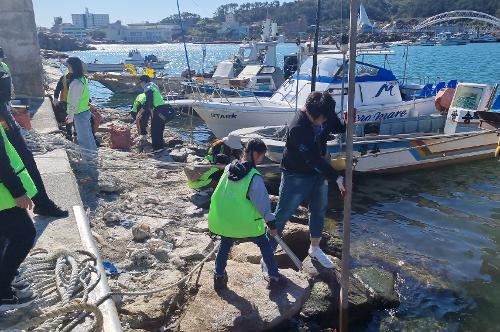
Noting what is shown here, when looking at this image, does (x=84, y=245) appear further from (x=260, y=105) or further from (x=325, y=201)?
(x=260, y=105)

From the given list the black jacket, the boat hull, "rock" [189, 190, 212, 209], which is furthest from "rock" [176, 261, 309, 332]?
the boat hull

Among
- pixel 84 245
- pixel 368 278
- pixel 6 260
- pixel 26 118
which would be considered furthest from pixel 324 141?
pixel 26 118

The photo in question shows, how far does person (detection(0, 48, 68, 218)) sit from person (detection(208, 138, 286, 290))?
6.58 ft

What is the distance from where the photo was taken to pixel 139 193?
7832 millimetres

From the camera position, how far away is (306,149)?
4785 millimetres

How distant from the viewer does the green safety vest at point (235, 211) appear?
13.9ft

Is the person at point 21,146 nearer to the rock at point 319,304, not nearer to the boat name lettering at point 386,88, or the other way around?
the rock at point 319,304

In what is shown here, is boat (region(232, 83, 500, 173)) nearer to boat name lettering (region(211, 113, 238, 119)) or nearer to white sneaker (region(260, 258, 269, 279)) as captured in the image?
boat name lettering (region(211, 113, 238, 119))

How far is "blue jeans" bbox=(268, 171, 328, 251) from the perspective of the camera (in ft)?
16.5

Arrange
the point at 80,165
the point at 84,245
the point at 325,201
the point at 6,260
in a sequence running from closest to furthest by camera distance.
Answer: the point at 6,260
the point at 84,245
the point at 325,201
the point at 80,165

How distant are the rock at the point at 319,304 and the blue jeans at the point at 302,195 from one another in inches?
25.9

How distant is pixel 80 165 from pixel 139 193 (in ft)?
4.41

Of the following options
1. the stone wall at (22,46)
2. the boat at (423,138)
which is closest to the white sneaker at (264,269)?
the boat at (423,138)

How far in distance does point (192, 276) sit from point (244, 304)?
0.79 metres
